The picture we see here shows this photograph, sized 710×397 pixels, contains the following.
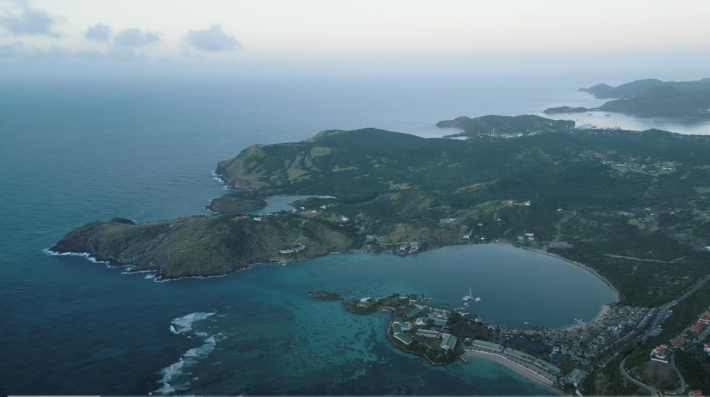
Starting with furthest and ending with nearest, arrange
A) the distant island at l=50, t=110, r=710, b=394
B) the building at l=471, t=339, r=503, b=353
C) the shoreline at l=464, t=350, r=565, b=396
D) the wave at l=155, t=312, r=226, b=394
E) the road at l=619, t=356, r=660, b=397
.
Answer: the distant island at l=50, t=110, r=710, b=394
the building at l=471, t=339, r=503, b=353
the shoreline at l=464, t=350, r=565, b=396
the wave at l=155, t=312, r=226, b=394
the road at l=619, t=356, r=660, b=397

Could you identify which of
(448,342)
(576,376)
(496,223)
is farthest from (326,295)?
(496,223)

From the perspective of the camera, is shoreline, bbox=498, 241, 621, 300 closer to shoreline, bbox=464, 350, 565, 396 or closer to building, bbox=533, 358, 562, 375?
building, bbox=533, 358, 562, 375

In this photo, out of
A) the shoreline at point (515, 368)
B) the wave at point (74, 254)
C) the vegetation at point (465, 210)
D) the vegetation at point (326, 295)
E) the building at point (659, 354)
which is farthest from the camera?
the wave at point (74, 254)

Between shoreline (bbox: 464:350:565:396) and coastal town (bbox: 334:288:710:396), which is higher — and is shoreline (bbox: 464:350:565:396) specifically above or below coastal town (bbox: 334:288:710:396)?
below

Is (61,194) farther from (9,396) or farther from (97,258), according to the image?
(9,396)

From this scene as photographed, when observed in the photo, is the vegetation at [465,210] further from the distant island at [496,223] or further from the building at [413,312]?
the building at [413,312]

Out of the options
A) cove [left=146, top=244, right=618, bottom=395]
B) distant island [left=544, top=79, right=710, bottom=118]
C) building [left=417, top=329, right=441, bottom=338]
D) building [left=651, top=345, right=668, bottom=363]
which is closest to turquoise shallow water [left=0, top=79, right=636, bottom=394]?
cove [left=146, top=244, right=618, bottom=395]

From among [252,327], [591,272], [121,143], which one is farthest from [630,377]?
[121,143]

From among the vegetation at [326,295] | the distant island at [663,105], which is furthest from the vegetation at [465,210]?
the distant island at [663,105]
